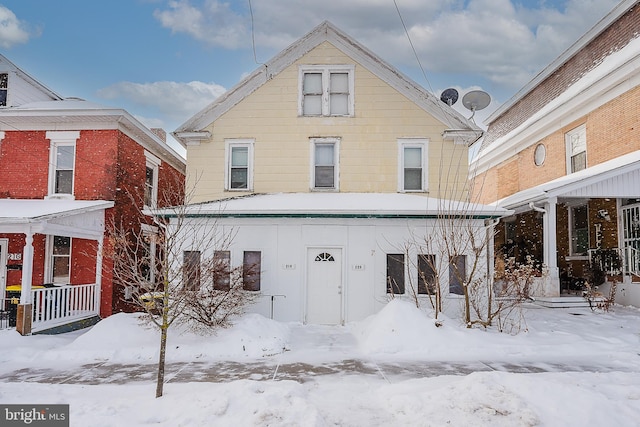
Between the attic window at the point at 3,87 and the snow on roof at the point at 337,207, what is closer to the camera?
the snow on roof at the point at 337,207

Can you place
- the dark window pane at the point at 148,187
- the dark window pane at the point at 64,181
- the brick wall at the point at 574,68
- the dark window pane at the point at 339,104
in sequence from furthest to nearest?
the dark window pane at the point at 148,187, the brick wall at the point at 574,68, the dark window pane at the point at 339,104, the dark window pane at the point at 64,181

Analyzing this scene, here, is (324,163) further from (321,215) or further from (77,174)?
(77,174)

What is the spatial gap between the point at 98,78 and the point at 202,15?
24.9ft

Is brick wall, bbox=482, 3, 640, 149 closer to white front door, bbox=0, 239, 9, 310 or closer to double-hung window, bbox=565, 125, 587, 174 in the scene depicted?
double-hung window, bbox=565, 125, 587, 174

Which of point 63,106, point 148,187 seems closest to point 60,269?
point 148,187

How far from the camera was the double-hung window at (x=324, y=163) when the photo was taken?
13594 millimetres

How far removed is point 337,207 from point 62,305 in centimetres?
783

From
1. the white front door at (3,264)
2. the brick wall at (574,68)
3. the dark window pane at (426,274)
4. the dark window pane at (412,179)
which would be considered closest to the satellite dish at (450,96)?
the dark window pane at (412,179)

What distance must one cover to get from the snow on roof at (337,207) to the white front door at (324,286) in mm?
1212

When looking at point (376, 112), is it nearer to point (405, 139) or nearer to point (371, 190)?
point (405, 139)

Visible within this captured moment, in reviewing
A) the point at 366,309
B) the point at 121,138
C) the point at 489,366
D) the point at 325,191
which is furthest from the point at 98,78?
the point at 489,366

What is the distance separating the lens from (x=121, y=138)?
13844 millimetres

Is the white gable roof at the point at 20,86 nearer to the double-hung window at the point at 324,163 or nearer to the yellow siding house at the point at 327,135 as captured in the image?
the yellow siding house at the point at 327,135

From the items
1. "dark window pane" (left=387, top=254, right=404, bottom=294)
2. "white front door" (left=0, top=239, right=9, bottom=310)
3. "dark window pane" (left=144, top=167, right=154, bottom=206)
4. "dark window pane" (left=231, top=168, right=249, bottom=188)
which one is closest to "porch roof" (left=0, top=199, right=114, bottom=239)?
"white front door" (left=0, top=239, right=9, bottom=310)
